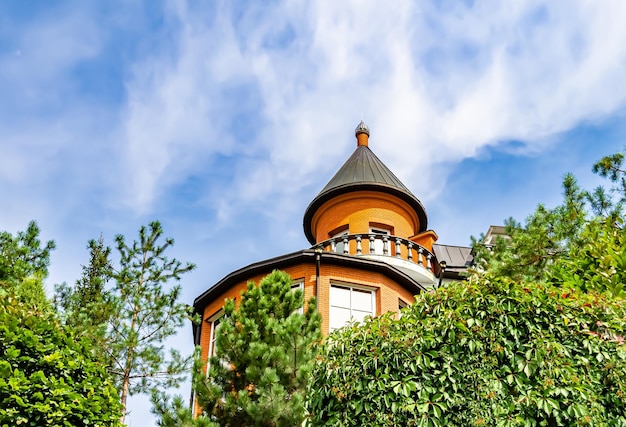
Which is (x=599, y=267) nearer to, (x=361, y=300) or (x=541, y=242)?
(x=541, y=242)

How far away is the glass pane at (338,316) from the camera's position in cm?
1521

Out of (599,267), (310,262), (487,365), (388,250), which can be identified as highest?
(388,250)

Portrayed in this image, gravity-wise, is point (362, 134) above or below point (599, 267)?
above

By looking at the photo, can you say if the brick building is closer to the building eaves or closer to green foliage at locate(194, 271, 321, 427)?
the building eaves

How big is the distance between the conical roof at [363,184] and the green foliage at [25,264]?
923 cm

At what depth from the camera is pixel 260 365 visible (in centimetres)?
1020

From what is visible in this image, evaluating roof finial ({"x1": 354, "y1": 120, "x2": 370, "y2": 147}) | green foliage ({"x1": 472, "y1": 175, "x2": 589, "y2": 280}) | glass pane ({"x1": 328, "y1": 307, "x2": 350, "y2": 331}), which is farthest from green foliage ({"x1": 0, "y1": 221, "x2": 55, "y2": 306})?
roof finial ({"x1": 354, "y1": 120, "x2": 370, "y2": 147})

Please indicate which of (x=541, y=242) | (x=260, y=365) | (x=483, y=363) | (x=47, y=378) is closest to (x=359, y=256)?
(x=541, y=242)

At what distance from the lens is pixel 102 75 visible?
376 inches

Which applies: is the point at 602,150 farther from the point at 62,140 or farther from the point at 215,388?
the point at 62,140

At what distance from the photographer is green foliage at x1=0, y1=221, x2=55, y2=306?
12.1 m

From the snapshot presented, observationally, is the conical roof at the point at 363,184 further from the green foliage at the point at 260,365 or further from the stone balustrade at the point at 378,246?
the green foliage at the point at 260,365

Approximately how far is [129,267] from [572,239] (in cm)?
1137

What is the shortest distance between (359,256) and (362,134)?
10.7 m
